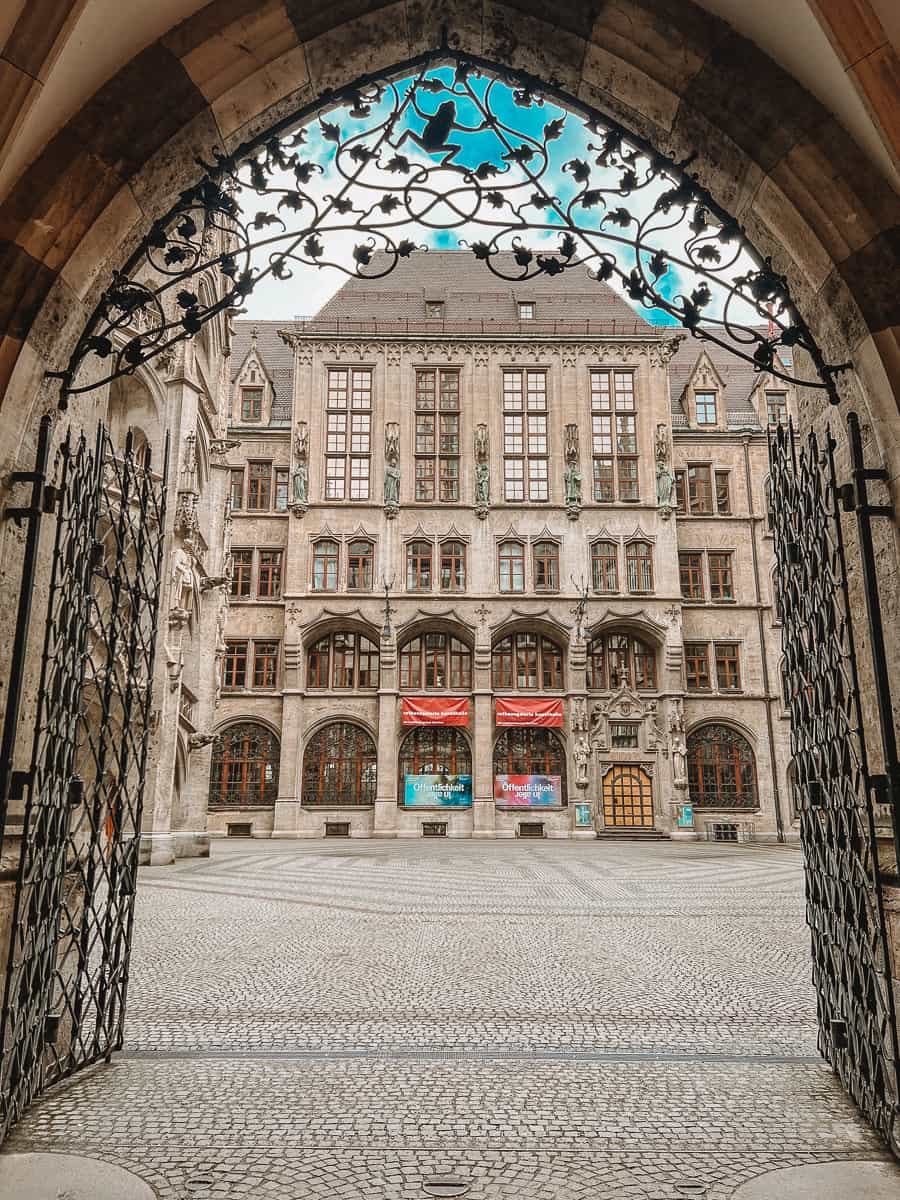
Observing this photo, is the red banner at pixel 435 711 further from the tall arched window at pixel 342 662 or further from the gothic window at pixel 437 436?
the gothic window at pixel 437 436

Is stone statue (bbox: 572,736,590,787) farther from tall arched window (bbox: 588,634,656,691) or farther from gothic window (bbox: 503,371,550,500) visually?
gothic window (bbox: 503,371,550,500)

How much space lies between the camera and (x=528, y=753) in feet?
109

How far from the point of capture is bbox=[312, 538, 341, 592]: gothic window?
33.8 metres

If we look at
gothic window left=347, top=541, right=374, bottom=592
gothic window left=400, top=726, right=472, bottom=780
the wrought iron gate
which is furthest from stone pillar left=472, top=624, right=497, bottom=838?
the wrought iron gate

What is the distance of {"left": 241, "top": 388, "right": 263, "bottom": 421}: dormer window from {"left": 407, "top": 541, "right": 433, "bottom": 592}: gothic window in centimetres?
941

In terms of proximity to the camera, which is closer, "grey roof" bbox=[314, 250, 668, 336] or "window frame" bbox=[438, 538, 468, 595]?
Answer: "window frame" bbox=[438, 538, 468, 595]

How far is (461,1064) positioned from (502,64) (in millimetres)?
4887

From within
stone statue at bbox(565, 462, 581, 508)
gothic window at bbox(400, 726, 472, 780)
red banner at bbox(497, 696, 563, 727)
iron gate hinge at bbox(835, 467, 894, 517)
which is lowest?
iron gate hinge at bbox(835, 467, 894, 517)

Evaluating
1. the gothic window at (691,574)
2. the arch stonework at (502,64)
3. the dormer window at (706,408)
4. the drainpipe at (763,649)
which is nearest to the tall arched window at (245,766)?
the gothic window at (691,574)

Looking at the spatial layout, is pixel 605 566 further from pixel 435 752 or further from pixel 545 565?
pixel 435 752

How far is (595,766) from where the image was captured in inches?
1284

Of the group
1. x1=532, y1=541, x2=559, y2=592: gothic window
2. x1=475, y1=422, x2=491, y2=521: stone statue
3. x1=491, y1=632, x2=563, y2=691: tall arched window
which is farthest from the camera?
x1=475, y1=422, x2=491, y2=521: stone statue

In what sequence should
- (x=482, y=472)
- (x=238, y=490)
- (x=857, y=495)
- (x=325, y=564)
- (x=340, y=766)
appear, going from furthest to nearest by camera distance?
(x=238, y=490), (x=482, y=472), (x=325, y=564), (x=340, y=766), (x=857, y=495)

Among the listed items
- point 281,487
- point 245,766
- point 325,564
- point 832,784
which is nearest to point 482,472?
point 325,564
